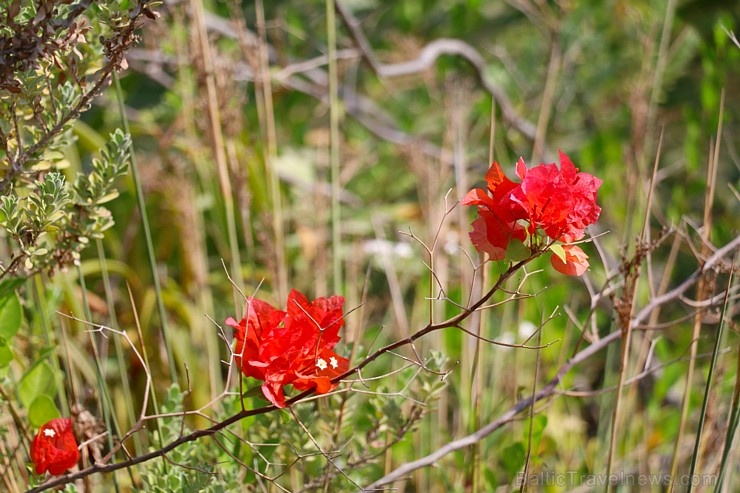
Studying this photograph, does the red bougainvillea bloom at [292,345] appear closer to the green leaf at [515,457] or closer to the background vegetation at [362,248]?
the background vegetation at [362,248]

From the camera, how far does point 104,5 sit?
0.54 metres

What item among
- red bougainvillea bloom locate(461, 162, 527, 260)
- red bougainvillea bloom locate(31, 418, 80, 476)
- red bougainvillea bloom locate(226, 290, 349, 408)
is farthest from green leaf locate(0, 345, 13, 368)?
red bougainvillea bloom locate(461, 162, 527, 260)

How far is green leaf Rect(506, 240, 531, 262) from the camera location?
1.75 ft

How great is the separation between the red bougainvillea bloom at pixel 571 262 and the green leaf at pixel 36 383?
0.43 metres

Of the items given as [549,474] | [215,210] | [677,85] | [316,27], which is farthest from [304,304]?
[677,85]

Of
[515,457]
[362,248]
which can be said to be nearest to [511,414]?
[515,457]

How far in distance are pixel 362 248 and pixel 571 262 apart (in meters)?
1.07

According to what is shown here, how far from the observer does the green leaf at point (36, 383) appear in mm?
697

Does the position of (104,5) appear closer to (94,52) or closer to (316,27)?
(94,52)

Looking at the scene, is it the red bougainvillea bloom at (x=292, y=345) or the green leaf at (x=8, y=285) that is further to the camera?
the green leaf at (x=8, y=285)

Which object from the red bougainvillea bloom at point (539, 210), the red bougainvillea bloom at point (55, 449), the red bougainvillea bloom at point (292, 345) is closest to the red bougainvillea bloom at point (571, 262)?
the red bougainvillea bloom at point (539, 210)

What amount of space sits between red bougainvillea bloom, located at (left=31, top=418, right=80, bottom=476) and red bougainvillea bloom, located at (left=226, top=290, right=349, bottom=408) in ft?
0.43

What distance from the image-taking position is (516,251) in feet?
1.75

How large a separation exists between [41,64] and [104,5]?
0.19 ft
